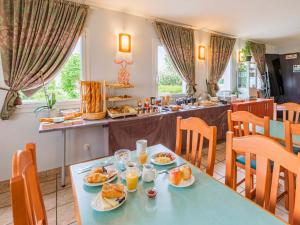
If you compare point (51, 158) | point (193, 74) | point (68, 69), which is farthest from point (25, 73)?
point (193, 74)

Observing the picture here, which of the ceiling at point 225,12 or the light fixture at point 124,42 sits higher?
the ceiling at point 225,12

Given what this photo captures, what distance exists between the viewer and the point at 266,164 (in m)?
1.05

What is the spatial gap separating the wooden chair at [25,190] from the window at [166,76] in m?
2.94

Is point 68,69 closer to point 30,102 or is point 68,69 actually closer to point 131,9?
point 30,102

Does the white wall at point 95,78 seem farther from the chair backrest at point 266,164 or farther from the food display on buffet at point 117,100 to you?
the chair backrest at point 266,164

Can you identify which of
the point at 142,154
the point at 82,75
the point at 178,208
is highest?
the point at 82,75

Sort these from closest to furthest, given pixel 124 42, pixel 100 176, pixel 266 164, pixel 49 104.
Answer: pixel 266 164 < pixel 100 176 < pixel 49 104 < pixel 124 42

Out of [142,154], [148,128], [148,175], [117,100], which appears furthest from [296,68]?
[148,175]

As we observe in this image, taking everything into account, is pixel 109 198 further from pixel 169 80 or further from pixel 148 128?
pixel 169 80

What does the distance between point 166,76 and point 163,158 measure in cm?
265

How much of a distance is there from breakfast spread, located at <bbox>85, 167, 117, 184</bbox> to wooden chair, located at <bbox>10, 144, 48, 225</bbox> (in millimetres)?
276

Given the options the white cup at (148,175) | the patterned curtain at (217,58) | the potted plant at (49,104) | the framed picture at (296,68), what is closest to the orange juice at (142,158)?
the white cup at (148,175)

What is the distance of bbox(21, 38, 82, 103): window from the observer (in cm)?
279

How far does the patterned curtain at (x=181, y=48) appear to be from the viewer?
3519mm
